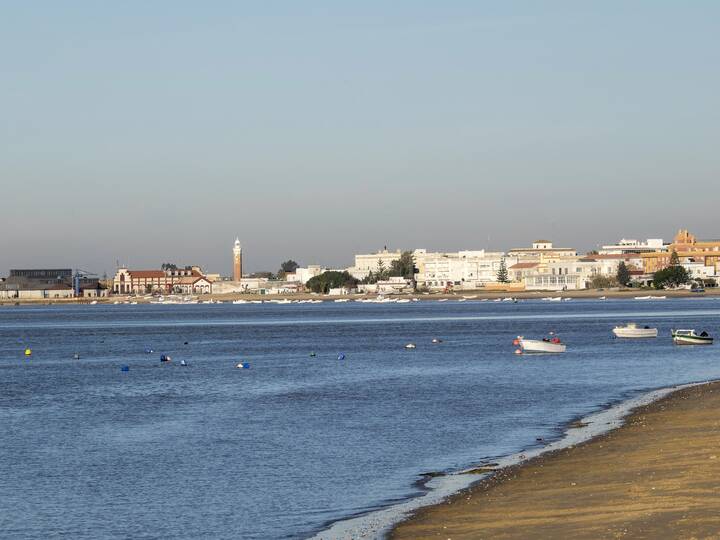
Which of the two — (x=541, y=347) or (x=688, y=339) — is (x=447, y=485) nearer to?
(x=541, y=347)

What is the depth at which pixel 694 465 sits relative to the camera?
26.3 metres

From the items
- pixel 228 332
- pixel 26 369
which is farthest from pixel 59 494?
pixel 228 332

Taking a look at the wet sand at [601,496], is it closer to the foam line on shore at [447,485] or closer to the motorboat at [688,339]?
the foam line on shore at [447,485]

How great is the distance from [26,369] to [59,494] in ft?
168

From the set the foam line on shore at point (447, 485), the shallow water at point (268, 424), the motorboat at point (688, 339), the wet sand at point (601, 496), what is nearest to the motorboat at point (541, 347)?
the shallow water at point (268, 424)

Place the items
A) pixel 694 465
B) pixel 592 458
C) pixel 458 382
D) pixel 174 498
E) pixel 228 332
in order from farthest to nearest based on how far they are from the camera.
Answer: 1. pixel 228 332
2. pixel 458 382
3. pixel 592 458
4. pixel 174 498
5. pixel 694 465

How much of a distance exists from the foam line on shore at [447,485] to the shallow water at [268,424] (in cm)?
61

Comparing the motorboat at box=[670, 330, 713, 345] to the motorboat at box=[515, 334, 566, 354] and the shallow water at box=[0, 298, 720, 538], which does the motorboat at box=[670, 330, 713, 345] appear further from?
the motorboat at box=[515, 334, 566, 354]

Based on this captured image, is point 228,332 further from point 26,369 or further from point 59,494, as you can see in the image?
point 59,494

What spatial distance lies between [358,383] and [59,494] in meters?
32.9

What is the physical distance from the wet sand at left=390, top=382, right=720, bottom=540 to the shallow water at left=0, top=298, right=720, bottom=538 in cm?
257

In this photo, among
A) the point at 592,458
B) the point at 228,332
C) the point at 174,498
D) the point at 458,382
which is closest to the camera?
the point at 174,498

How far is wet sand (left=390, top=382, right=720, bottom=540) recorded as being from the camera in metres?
20.4

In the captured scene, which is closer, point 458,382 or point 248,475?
point 248,475
